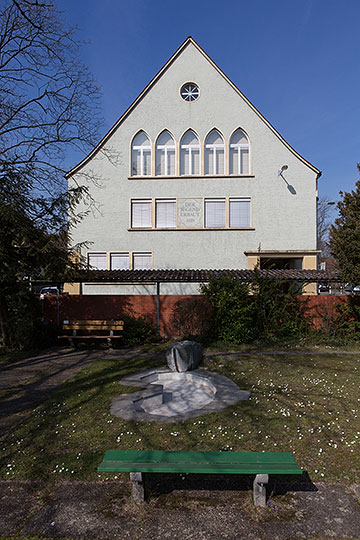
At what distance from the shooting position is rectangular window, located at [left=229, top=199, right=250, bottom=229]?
63.7 ft

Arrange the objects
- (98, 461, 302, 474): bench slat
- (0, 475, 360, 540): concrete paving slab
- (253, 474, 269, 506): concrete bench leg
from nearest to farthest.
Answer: (0, 475, 360, 540): concrete paving slab
(98, 461, 302, 474): bench slat
(253, 474, 269, 506): concrete bench leg

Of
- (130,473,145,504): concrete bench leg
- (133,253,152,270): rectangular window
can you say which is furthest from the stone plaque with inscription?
(130,473,145,504): concrete bench leg

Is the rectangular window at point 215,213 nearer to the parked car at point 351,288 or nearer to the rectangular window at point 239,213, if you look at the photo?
the rectangular window at point 239,213

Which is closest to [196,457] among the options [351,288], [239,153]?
[351,288]

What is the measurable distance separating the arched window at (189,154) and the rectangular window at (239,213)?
2.82 metres

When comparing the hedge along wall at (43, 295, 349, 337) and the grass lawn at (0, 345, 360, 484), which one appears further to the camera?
the hedge along wall at (43, 295, 349, 337)

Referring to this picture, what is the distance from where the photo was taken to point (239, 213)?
19.4 meters

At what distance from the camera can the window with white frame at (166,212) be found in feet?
64.2

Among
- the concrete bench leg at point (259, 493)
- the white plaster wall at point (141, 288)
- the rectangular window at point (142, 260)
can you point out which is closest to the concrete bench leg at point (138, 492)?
the concrete bench leg at point (259, 493)

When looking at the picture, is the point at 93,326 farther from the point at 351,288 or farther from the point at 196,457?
the point at 351,288

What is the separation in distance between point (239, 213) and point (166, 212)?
4.16 metres

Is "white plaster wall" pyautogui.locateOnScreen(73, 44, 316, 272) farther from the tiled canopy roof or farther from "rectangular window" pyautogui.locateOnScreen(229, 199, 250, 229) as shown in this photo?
the tiled canopy roof

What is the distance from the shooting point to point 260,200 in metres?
19.4

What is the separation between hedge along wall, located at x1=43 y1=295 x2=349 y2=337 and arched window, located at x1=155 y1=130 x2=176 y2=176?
28.4ft
